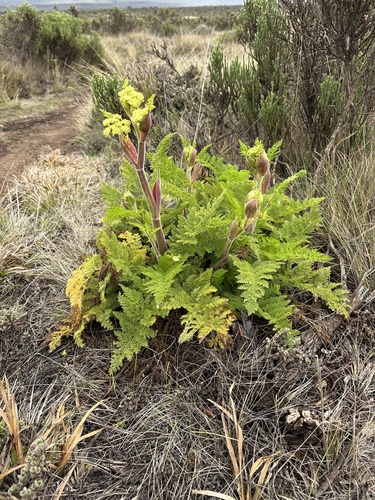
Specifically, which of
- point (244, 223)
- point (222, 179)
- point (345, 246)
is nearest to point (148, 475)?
point (244, 223)

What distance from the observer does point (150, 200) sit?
4.98 ft

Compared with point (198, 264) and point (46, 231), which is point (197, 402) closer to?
point (198, 264)

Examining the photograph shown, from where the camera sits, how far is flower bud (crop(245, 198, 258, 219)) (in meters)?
1.39

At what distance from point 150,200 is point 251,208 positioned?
1.29ft

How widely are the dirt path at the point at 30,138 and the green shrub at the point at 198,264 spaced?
221cm

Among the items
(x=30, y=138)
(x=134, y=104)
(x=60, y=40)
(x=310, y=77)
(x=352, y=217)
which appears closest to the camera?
(x=134, y=104)

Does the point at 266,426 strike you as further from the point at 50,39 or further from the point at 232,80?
the point at 50,39

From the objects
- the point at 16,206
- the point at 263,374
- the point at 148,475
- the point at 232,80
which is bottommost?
the point at 148,475

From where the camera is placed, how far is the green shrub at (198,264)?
1.53m

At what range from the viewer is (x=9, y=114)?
5566mm

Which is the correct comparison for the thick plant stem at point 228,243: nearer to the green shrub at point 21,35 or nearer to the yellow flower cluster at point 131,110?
the yellow flower cluster at point 131,110

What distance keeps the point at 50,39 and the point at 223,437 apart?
28.7ft

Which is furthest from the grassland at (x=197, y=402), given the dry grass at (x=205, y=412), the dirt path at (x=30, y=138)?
the dirt path at (x=30, y=138)

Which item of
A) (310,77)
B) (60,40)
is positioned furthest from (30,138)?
(60,40)
